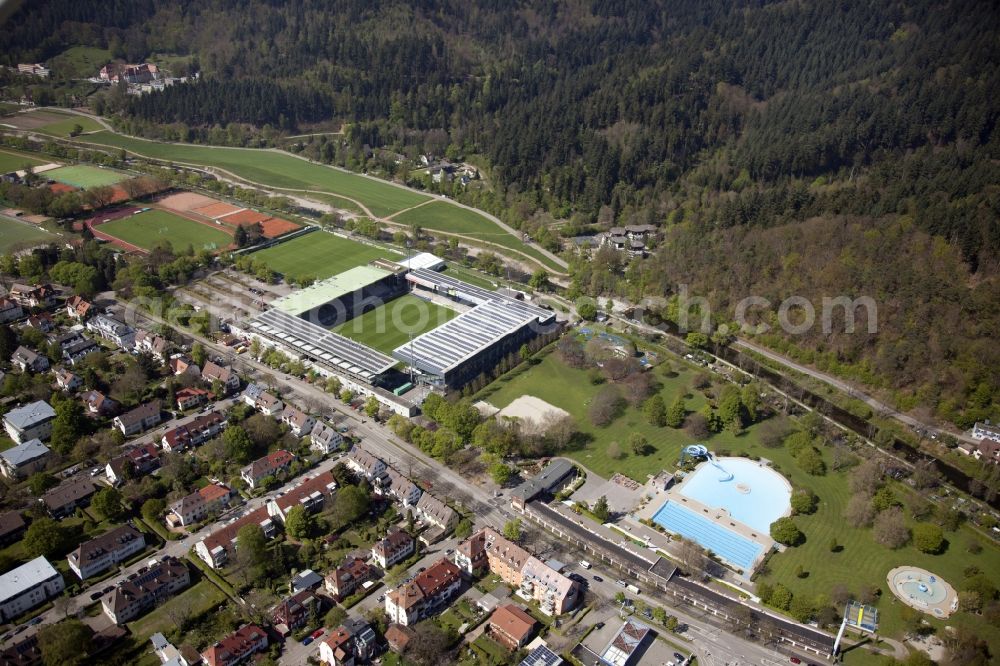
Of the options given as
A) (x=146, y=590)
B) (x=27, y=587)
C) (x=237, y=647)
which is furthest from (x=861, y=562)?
(x=27, y=587)

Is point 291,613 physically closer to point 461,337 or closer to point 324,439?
point 324,439

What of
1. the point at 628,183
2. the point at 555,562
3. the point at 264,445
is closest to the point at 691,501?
the point at 555,562

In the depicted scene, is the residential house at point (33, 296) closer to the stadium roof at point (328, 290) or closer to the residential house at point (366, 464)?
the stadium roof at point (328, 290)

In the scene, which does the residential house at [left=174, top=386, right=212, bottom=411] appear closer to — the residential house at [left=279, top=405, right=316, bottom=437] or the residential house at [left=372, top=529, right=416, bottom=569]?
the residential house at [left=279, top=405, right=316, bottom=437]

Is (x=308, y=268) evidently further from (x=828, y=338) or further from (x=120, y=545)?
(x=828, y=338)

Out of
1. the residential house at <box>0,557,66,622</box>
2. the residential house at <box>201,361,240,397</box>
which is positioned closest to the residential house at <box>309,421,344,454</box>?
the residential house at <box>201,361,240,397</box>

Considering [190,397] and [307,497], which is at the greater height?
[307,497]

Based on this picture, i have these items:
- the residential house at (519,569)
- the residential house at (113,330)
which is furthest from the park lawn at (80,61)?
the residential house at (519,569)
